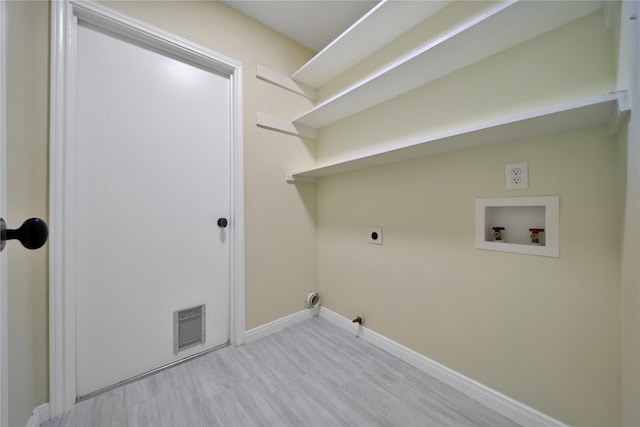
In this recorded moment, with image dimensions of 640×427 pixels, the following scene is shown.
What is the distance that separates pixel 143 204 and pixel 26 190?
0.43 m

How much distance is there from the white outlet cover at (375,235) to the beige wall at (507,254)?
0.13 feet

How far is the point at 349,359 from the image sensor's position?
1.46m

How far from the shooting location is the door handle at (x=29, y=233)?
1.54 ft

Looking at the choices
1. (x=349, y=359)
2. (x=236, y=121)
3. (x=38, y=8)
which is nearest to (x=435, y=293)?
(x=349, y=359)

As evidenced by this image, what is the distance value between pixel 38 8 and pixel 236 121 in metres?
0.94

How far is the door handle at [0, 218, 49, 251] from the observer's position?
1.54 feet

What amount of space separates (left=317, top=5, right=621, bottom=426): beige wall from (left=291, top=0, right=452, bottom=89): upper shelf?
1.35ft

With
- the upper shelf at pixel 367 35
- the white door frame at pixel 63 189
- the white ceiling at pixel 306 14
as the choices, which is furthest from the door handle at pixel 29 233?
the white ceiling at pixel 306 14

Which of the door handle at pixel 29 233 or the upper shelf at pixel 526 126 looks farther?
the upper shelf at pixel 526 126

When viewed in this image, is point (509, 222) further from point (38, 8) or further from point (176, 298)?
point (38, 8)

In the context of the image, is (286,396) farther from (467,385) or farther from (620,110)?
(620,110)

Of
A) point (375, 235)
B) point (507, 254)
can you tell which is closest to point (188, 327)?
point (375, 235)

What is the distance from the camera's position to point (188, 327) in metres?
1.48

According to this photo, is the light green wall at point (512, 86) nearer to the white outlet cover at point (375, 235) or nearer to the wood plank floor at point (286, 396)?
the white outlet cover at point (375, 235)
